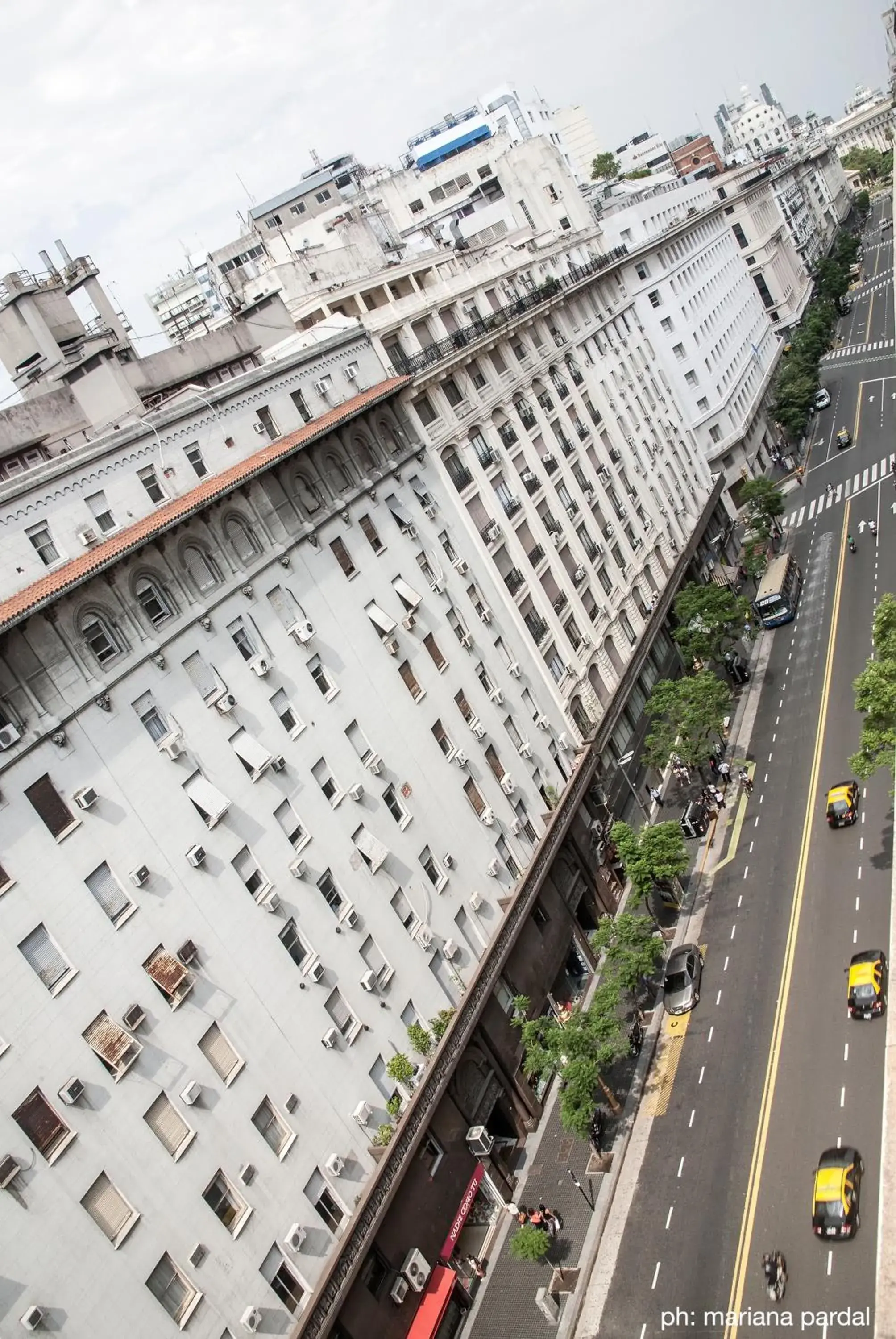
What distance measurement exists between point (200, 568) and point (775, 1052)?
1063 inches

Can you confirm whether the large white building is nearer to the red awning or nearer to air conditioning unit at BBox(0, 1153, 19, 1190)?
air conditioning unit at BBox(0, 1153, 19, 1190)

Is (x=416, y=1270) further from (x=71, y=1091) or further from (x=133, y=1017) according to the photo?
(x=71, y=1091)

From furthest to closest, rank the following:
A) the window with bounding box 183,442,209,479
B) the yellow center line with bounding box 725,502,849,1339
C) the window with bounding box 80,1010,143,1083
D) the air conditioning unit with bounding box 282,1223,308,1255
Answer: the window with bounding box 183,442,209,479 → the yellow center line with bounding box 725,502,849,1339 → the air conditioning unit with bounding box 282,1223,308,1255 → the window with bounding box 80,1010,143,1083

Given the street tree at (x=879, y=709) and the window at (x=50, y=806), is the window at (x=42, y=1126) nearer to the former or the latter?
the window at (x=50, y=806)

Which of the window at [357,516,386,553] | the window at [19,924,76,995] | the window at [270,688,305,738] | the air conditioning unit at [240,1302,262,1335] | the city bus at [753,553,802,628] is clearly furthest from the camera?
the city bus at [753,553,802,628]

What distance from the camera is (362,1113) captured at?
3522cm

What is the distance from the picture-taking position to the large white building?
92.1ft

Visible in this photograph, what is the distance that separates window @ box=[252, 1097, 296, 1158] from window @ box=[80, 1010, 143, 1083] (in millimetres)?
4756

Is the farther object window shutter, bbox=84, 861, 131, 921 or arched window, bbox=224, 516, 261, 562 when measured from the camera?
arched window, bbox=224, 516, 261, 562

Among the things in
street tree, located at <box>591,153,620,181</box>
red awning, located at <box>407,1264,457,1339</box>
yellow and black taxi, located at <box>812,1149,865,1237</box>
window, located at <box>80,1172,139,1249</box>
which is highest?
street tree, located at <box>591,153,620,181</box>

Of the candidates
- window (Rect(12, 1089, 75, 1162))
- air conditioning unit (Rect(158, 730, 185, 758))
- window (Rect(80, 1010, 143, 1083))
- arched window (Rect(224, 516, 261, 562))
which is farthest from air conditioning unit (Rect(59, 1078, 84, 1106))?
arched window (Rect(224, 516, 261, 562))

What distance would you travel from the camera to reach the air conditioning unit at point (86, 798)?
2973 centimetres

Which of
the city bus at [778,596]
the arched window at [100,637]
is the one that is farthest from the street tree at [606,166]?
the arched window at [100,637]

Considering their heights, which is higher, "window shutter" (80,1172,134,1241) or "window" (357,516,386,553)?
"window" (357,516,386,553)
